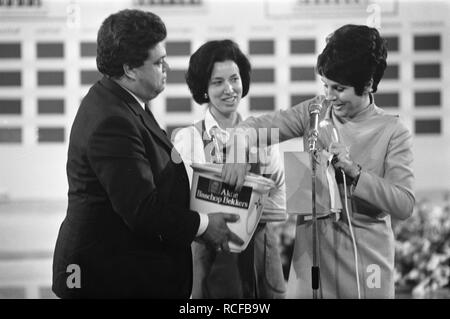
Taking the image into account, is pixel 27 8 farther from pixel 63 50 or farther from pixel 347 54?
pixel 347 54

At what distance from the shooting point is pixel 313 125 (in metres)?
2.17

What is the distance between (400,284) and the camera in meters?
4.52

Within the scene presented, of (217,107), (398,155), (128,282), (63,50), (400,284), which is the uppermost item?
(63,50)

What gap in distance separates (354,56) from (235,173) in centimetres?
57

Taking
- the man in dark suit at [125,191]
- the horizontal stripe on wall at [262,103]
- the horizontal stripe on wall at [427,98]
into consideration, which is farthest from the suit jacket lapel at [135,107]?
the horizontal stripe on wall at [427,98]

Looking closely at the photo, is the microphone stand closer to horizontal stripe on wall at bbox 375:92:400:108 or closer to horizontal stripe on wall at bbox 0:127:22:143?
horizontal stripe on wall at bbox 375:92:400:108

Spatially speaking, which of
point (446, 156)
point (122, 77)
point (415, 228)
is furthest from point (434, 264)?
point (122, 77)

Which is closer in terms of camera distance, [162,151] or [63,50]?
[162,151]

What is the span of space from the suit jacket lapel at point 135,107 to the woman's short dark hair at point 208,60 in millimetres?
634

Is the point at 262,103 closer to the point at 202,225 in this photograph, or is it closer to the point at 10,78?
the point at 10,78

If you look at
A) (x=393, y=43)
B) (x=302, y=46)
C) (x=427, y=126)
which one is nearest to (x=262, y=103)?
(x=302, y=46)

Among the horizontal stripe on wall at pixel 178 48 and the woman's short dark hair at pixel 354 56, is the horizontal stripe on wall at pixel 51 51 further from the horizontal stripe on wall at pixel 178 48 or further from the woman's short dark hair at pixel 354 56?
the woman's short dark hair at pixel 354 56
